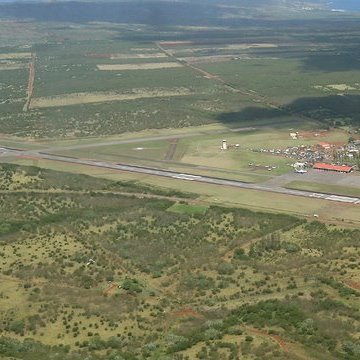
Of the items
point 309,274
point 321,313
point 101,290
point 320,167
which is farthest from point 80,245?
point 320,167

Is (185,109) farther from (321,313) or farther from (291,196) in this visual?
(321,313)

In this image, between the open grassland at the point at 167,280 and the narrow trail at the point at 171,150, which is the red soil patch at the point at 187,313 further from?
the narrow trail at the point at 171,150

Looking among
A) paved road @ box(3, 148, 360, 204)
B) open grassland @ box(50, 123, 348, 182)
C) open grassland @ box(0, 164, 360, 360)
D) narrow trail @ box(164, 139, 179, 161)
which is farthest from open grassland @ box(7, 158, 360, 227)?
narrow trail @ box(164, 139, 179, 161)

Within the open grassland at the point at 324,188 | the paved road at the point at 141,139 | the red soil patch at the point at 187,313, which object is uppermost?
the open grassland at the point at 324,188

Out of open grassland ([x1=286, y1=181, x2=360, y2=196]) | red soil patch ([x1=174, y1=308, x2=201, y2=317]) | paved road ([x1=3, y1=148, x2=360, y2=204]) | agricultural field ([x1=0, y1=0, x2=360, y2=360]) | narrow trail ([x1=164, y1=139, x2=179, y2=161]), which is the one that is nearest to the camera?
agricultural field ([x1=0, y1=0, x2=360, y2=360])

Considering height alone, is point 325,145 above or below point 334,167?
below

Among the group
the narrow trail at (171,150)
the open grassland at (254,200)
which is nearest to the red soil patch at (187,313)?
the open grassland at (254,200)

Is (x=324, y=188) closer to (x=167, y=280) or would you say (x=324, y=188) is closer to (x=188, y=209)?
(x=188, y=209)

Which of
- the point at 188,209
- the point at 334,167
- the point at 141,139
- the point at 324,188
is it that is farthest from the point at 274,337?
the point at 141,139

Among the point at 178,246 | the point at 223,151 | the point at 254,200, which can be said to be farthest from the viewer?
the point at 223,151

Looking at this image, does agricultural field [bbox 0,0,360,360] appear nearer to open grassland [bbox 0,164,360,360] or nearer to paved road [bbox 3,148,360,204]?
open grassland [bbox 0,164,360,360]
